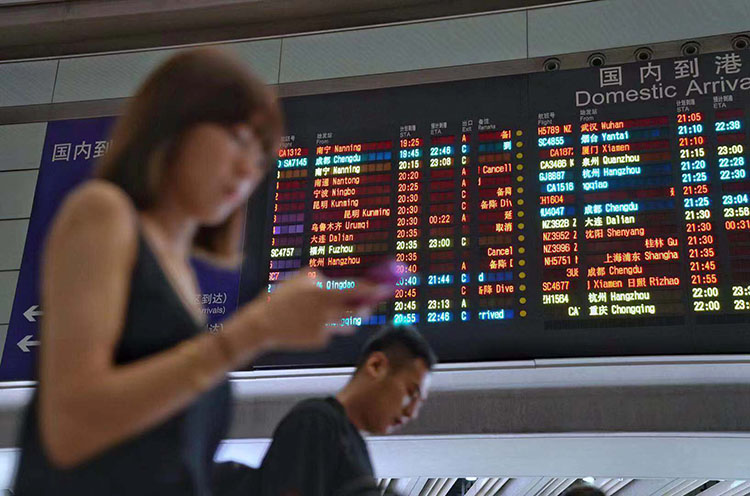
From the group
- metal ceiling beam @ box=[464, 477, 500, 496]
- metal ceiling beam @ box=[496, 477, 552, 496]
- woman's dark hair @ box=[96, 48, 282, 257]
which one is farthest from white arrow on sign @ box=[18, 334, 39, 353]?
woman's dark hair @ box=[96, 48, 282, 257]

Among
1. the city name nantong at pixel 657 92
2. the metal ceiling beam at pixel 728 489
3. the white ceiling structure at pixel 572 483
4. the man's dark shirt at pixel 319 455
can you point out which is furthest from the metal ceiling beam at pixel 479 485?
the man's dark shirt at pixel 319 455

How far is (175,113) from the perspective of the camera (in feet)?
2.44

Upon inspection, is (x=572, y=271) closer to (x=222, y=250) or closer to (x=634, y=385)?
(x=634, y=385)

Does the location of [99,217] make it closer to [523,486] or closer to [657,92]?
[657,92]

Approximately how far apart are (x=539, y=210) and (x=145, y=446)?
3285mm

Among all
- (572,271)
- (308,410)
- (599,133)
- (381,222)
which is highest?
(599,133)

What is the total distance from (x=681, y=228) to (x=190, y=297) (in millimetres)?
3187

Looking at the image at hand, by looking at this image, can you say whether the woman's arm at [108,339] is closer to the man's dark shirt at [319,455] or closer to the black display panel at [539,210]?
the man's dark shirt at [319,455]

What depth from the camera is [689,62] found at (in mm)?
3949

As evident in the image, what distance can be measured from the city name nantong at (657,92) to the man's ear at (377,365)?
267cm

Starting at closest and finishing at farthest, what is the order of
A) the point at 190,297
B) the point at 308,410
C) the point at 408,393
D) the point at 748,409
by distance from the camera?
the point at 190,297, the point at 308,410, the point at 408,393, the point at 748,409

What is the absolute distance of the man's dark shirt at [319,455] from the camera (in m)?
1.20

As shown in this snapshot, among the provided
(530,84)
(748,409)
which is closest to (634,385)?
(748,409)

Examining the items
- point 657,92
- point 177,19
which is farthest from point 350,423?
point 177,19
